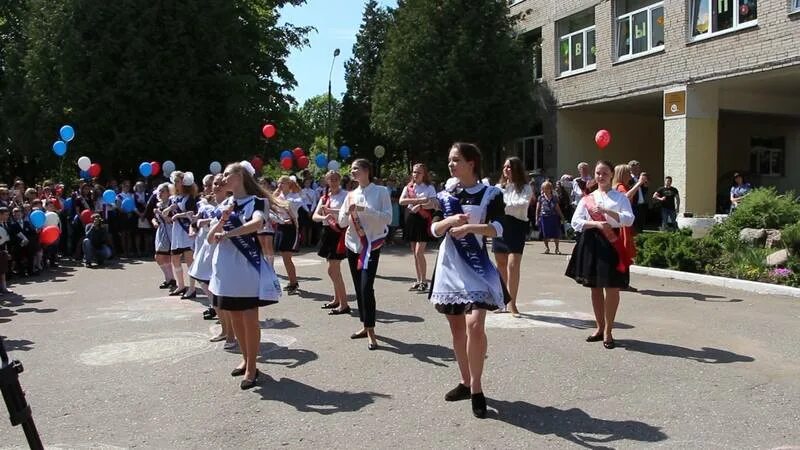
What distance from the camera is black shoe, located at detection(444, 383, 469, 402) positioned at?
5.17 metres

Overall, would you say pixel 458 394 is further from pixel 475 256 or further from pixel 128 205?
pixel 128 205

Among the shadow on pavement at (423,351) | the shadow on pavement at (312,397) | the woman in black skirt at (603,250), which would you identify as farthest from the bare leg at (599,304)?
the shadow on pavement at (312,397)

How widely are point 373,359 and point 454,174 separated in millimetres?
2305

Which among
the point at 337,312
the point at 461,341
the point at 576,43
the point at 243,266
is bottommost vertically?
the point at 337,312

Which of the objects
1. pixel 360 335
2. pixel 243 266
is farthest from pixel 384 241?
Result: pixel 243 266

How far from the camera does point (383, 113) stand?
72.9 feet

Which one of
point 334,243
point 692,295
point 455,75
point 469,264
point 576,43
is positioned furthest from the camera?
point 576,43

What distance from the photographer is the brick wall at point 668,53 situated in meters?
16.0

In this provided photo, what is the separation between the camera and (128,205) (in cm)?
1636

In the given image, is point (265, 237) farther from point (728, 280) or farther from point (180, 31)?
point (180, 31)

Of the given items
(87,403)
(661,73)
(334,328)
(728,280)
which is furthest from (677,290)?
(661,73)

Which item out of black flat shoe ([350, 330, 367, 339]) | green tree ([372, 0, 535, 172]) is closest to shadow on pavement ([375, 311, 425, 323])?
black flat shoe ([350, 330, 367, 339])

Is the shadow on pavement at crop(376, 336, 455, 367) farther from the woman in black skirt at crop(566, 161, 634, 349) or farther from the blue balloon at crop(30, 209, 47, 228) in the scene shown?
the blue balloon at crop(30, 209, 47, 228)

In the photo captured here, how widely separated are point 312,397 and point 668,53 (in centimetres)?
1722
